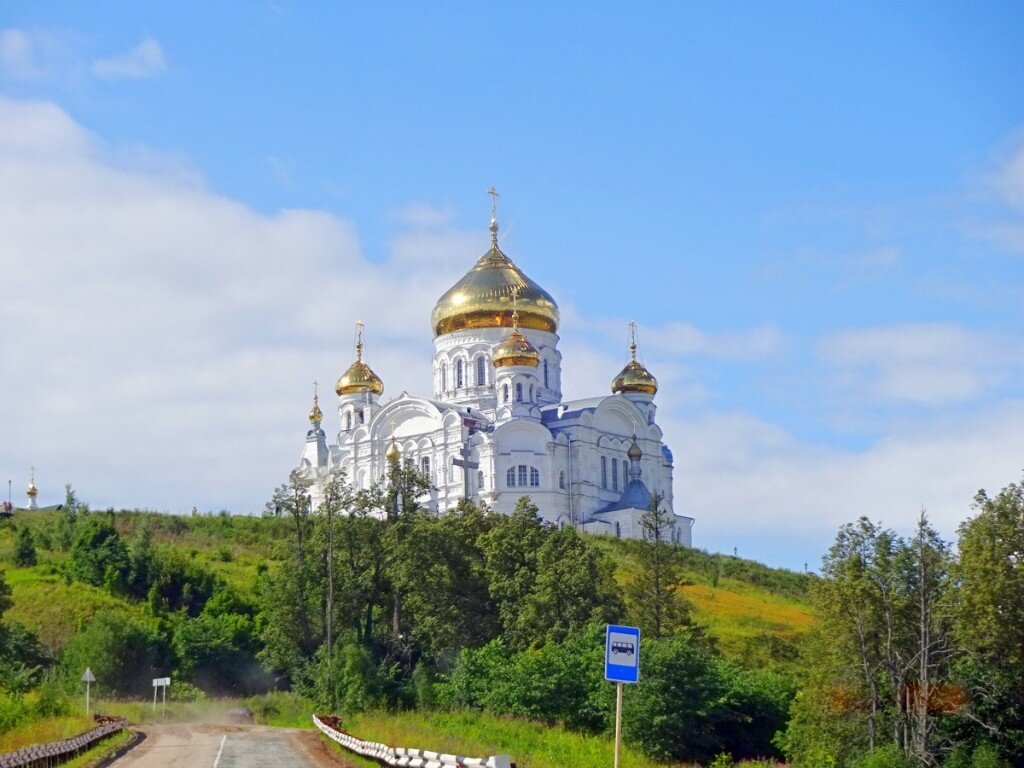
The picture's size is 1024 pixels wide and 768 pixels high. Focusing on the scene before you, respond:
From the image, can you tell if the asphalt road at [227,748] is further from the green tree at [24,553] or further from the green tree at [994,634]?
the green tree at [24,553]

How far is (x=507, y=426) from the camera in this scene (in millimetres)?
68500

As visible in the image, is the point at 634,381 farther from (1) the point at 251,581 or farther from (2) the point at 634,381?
(1) the point at 251,581

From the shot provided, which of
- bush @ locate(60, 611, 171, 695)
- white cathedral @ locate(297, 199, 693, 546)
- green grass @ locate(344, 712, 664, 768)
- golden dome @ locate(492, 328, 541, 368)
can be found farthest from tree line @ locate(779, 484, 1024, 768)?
golden dome @ locate(492, 328, 541, 368)

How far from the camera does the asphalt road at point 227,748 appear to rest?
872 inches

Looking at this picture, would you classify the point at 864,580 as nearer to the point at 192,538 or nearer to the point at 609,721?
the point at 609,721

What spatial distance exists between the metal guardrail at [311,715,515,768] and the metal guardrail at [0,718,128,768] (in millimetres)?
4029

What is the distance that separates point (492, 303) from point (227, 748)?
50.0m

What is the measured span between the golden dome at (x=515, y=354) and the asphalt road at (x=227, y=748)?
39.6 meters

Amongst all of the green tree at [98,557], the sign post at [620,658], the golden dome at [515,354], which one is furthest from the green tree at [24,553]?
the sign post at [620,658]

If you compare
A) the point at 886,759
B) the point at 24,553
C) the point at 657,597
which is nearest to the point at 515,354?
the point at 24,553

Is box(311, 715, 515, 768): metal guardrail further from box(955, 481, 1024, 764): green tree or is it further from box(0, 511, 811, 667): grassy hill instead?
box(0, 511, 811, 667): grassy hill

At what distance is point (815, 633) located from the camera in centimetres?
3195

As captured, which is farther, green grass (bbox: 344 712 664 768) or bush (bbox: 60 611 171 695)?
bush (bbox: 60 611 171 695)

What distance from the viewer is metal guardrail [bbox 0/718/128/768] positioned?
19.3m
